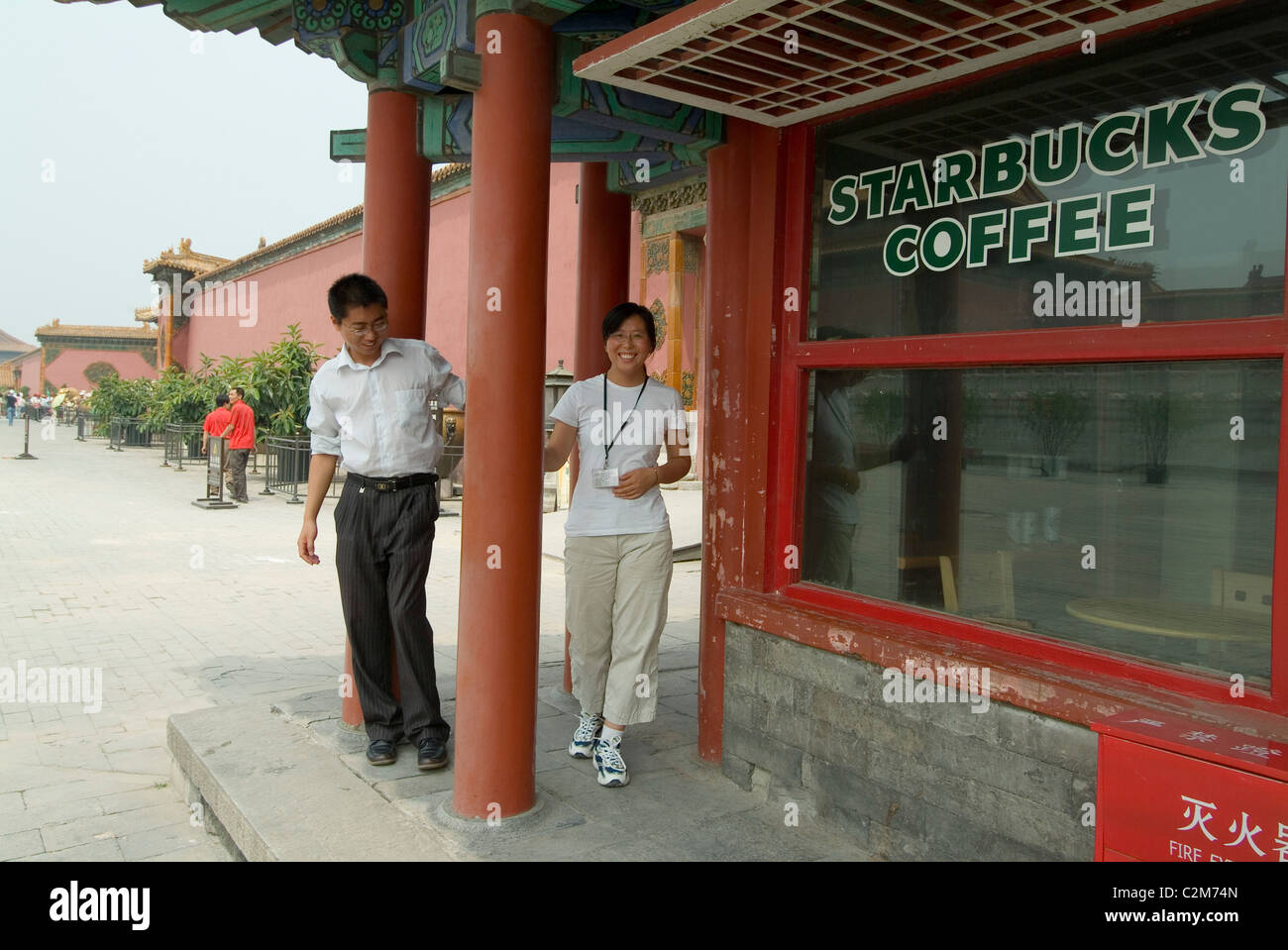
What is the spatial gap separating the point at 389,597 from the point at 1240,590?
2.63 metres

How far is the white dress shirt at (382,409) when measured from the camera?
348 cm

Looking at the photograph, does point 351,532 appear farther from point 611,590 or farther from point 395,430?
point 611,590

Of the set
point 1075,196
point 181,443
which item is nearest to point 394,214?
point 1075,196

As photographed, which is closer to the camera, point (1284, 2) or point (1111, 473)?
point (1284, 2)

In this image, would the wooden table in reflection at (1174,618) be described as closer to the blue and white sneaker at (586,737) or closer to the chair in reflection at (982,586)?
the chair in reflection at (982,586)

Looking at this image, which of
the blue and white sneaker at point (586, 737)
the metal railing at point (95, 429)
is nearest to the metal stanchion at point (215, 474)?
the blue and white sneaker at point (586, 737)

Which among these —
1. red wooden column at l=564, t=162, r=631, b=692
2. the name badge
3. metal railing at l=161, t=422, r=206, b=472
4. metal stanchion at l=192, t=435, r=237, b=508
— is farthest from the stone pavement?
metal railing at l=161, t=422, r=206, b=472

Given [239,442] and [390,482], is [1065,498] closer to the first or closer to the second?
[390,482]

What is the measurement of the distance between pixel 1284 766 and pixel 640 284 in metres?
14.2

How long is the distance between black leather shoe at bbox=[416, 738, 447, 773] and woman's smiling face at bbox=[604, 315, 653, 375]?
4.82 feet

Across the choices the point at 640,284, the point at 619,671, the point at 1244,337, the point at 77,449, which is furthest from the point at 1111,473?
the point at 77,449

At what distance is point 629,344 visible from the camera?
11.2 ft

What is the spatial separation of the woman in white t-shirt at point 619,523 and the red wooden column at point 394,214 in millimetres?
846
